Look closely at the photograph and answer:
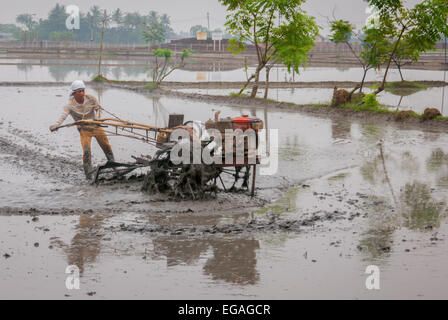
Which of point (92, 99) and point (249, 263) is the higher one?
point (92, 99)

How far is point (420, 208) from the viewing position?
30.1ft

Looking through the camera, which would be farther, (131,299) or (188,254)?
(188,254)

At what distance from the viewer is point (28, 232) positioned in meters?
7.86

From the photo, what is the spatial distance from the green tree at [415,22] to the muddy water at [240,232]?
747cm

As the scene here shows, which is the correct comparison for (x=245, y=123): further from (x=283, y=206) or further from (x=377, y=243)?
(x=377, y=243)

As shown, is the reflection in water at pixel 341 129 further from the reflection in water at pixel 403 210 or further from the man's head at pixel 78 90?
the man's head at pixel 78 90

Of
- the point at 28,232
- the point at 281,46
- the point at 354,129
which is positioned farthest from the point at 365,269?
the point at 281,46

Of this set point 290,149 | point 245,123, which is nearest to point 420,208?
point 245,123

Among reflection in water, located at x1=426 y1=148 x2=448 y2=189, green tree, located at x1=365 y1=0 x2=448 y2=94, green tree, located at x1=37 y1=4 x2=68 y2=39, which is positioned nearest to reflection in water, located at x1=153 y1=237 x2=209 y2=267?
reflection in water, located at x1=426 y1=148 x2=448 y2=189

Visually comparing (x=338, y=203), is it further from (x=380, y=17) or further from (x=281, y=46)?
(x=281, y=46)

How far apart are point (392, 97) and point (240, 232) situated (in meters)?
21.5

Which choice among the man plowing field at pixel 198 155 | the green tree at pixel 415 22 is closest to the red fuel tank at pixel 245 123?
the man plowing field at pixel 198 155

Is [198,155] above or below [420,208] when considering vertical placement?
above
